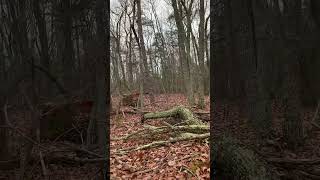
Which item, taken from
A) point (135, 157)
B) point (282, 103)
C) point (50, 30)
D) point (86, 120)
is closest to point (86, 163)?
point (86, 120)

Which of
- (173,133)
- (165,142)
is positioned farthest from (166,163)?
(173,133)

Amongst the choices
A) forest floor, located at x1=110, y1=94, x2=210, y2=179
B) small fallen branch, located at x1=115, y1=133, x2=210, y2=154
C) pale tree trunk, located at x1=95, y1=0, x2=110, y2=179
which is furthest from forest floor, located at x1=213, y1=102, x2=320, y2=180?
small fallen branch, located at x1=115, y1=133, x2=210, y2=154

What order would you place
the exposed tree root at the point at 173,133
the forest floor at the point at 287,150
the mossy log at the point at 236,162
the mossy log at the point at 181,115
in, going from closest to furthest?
the forest floor at the point at 287,150, the mossy log at the point at 236,162, the exposed tree root at the point at 173,133, the mossy log at the point at 181,115

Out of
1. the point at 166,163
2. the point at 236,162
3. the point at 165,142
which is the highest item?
the point at 236,162

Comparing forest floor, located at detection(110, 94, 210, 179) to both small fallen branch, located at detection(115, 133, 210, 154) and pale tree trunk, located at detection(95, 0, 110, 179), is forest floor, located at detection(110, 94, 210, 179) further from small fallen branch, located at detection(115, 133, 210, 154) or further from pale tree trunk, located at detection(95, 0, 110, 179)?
pale tree trunk, located at detection(95, 0, 110, 179)

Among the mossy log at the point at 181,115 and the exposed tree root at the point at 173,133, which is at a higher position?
the mossy log at the point at 181,115

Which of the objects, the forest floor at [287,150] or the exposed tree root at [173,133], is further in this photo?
the exposed tree root at [173,133]

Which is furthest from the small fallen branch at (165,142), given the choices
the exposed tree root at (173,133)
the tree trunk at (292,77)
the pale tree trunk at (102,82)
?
the tree trunk at (292,77)

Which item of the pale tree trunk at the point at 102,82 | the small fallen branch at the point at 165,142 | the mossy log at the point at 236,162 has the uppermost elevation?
the pale tree trunk at the point at 102,82

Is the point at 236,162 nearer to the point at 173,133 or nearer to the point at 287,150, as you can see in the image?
the point at 287,150

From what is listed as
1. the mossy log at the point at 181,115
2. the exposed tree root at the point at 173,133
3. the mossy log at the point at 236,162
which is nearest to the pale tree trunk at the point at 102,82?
the mossy log at the point at 236,162

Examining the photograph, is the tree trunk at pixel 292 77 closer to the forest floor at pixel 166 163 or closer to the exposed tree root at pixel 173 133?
the forest floor at pixel 166 163

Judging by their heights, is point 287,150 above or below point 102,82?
below

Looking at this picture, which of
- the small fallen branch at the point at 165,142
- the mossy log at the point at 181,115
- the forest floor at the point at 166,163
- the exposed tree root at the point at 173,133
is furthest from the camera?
the mossy log at the point at 181,115
